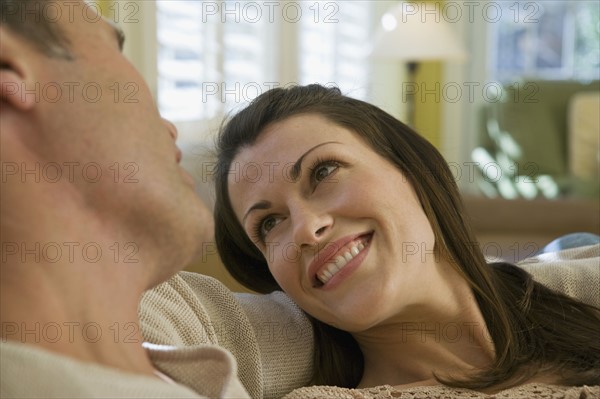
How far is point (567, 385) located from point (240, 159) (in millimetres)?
670

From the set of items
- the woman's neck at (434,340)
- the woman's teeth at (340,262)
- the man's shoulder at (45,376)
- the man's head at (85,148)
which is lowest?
the woman's neck at (434,340)

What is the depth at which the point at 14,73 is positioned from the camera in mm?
981

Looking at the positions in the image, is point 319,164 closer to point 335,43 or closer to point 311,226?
point 311,226

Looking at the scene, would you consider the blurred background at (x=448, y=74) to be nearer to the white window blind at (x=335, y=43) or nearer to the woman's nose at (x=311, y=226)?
the white window blind at (x=335, y=43)

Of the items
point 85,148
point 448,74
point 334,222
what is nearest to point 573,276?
point 334,222

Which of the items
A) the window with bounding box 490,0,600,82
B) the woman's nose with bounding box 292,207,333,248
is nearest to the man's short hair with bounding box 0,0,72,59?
the woman's nose with bounding box 292,207,333,248

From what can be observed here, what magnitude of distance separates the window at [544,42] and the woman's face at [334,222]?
5.32m

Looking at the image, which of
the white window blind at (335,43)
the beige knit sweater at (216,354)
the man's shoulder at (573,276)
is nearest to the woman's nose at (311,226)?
the beige knit sweater at (216,354)

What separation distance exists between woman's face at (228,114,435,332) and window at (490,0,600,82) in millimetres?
5321

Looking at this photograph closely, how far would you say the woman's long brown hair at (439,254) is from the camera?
5.41 feet

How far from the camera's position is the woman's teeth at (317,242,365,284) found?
1.50 meters

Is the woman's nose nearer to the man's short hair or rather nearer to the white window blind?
the man's short hair

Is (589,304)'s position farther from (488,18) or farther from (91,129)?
(488,18)

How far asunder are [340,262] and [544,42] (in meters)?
5.72
